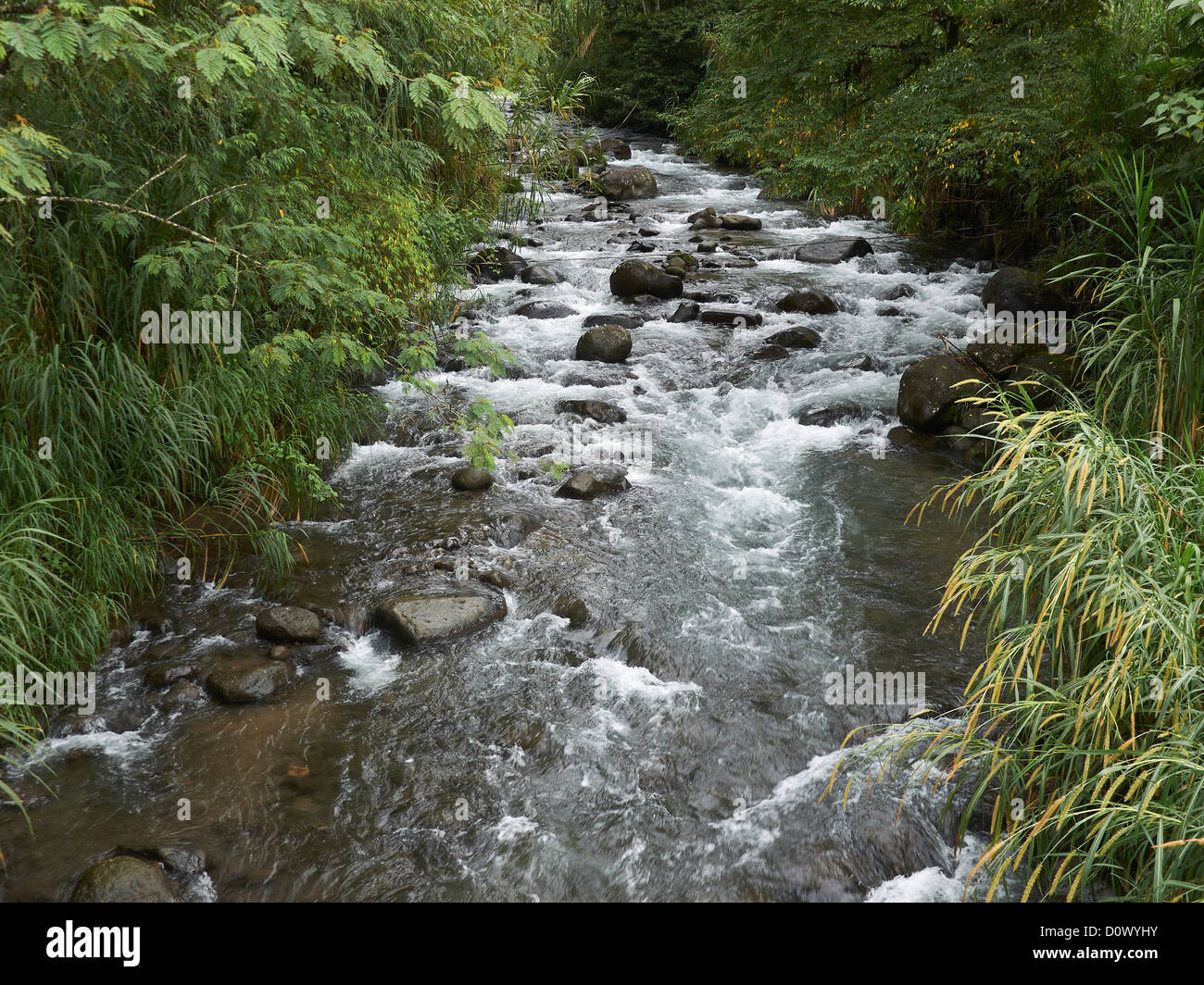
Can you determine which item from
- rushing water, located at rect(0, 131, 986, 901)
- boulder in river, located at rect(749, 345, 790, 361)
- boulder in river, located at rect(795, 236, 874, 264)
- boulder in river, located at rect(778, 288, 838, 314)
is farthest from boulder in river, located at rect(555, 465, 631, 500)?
boulder in river, located at rect(795, 236, 874, 264)

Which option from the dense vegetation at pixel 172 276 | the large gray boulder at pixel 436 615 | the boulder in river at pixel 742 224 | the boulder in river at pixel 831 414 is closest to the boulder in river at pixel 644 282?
the boulder in river at pixel 831 414

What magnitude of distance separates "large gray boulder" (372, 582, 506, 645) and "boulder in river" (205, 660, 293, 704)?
0.65 meters

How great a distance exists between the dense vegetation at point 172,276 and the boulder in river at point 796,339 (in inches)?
176

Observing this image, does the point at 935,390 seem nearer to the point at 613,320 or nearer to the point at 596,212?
the point at 613,320

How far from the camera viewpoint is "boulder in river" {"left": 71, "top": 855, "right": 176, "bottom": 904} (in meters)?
3.27

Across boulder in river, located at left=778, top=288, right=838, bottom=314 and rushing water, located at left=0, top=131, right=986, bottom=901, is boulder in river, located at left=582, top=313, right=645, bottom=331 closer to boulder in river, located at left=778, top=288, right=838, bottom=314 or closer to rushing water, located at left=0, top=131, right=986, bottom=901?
boulder in river, located at left=778, top=288, right=838, bottom=314

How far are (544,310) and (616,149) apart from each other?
11159 millimetres

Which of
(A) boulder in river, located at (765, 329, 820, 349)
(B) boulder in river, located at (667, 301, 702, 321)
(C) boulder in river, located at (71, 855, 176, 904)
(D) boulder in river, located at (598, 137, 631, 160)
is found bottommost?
(C) boulder in river, located at (71, 855, 176, 904)

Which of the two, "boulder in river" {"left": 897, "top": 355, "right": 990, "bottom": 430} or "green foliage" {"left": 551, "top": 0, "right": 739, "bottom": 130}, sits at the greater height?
"green foliage" {"left": 551, "top": 0, "right": 739, "bottom": 130}

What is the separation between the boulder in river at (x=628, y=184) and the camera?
53.2 ft

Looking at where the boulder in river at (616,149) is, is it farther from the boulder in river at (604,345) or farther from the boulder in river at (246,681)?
the boulder in river at (246,681)

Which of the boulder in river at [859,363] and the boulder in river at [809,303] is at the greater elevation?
the boulder in river at [809,303]

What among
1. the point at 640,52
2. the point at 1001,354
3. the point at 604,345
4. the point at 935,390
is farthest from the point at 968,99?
the point at 640,52

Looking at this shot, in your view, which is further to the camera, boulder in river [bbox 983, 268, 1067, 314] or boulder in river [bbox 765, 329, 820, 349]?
boulder in river [bbox 765, 329, 820, 349]
